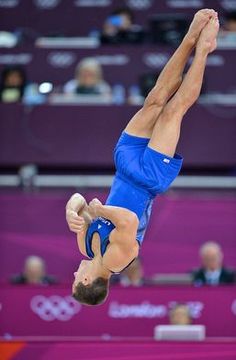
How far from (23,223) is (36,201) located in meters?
0.32

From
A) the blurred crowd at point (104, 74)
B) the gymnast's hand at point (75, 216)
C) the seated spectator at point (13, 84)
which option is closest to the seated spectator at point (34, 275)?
the blurred crowd at point (104, 74)

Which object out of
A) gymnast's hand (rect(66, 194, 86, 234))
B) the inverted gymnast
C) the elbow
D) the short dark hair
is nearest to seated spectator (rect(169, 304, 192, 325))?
the inverted gymnast

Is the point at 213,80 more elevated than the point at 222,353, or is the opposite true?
the point at 213,80

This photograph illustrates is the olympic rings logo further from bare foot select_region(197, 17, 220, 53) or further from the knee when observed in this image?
bare foot select_region(197, 17, 220, 53)

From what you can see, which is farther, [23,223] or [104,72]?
[104,72]

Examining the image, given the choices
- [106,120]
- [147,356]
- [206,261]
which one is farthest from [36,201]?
[147,356]

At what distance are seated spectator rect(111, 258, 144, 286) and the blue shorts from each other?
4.01 m

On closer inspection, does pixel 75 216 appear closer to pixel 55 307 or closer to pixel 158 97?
pixel 158 97

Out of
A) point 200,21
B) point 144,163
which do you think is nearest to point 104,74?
point 200,21

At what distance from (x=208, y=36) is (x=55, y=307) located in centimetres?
427

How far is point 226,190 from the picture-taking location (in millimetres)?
13898

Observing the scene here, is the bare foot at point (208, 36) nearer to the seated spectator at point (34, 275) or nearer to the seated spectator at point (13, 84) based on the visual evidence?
the seated spectator at point (34, 275)

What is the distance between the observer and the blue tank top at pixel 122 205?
8.26m

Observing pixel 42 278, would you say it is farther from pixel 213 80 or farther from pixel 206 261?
pixel 213 80
